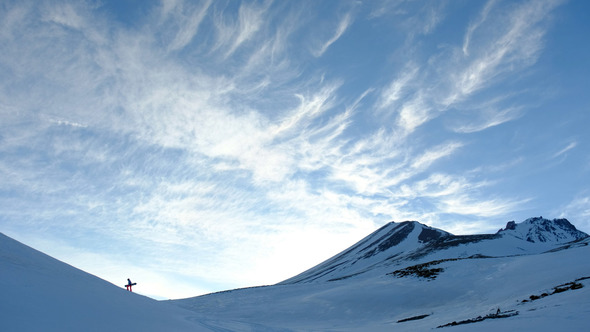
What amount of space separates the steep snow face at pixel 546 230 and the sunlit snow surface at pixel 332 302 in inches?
3684

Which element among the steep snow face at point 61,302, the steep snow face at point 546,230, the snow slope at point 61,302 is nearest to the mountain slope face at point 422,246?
the steep snow face at point 546,230

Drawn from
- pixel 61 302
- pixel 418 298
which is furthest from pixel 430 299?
pixel 61 302

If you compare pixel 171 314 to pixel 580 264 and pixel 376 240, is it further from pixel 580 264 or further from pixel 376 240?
pixel 376 240

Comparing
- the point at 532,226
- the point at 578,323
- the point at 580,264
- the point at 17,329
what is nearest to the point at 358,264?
the point at 580,264

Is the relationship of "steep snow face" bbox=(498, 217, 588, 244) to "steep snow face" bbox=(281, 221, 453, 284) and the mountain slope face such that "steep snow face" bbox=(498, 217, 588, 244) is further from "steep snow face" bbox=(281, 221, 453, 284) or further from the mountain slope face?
"steep snow face" bbox=(281, 221, 453, 284)

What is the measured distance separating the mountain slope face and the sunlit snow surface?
14.7 ft

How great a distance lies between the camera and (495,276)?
1103 inches

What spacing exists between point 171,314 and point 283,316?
17728 millimetres

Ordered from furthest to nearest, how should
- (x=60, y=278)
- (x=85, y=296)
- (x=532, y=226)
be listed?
1. (x=532, y=226)
2. (x=60, y=278)
3. (x=85, y=296)

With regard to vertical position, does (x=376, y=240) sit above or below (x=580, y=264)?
above

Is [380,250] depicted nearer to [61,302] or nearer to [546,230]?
[61,302]

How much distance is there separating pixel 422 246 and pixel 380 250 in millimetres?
12772

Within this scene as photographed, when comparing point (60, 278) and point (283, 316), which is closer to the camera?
point (60, 278)

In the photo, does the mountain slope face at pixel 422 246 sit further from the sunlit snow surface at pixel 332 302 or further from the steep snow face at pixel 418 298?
the steep snow face at pixel 418 298
